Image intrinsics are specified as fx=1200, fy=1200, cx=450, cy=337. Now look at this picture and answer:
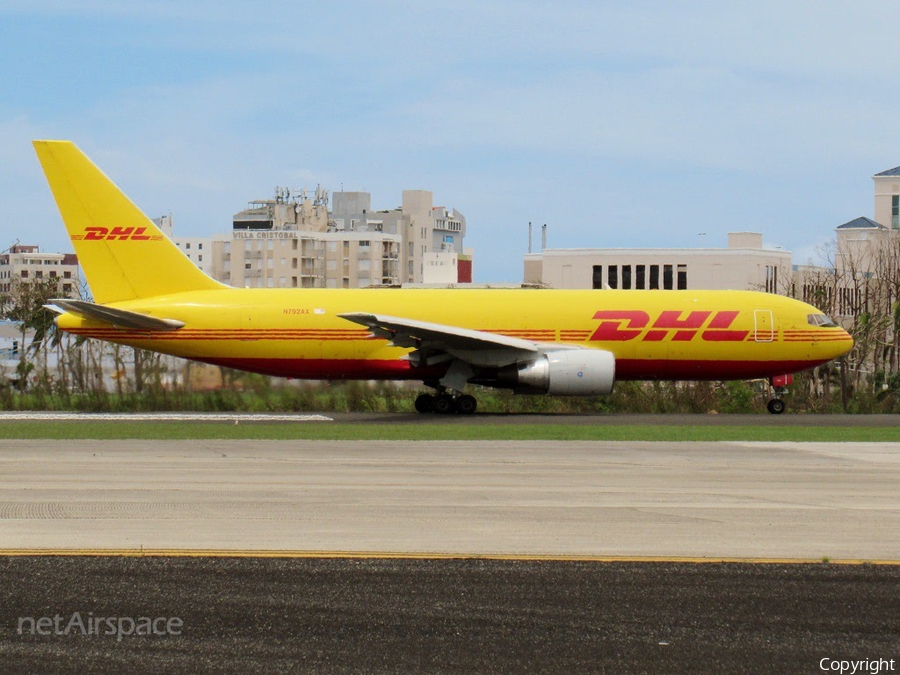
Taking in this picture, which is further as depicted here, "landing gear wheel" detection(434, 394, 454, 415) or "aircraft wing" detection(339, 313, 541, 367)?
"landing gear wheel" detection(434, 394, 454, 415)

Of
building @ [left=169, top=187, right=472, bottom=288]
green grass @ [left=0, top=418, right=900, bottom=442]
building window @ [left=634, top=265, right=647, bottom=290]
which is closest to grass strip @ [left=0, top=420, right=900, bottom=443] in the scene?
green grass @ [left=0, top=418, right=900, bottom=442]

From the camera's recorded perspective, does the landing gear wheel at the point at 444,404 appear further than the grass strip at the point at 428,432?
Yes

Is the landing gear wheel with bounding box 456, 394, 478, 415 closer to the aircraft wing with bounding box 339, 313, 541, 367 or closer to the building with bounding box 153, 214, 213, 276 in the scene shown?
the aircraft wing with bounding box 339, 313, 541, 367

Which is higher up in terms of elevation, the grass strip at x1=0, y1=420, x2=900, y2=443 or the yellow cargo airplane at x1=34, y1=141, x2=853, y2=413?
the yellow cargo airplane at x1=34, y1=141, x2=853, y2=413

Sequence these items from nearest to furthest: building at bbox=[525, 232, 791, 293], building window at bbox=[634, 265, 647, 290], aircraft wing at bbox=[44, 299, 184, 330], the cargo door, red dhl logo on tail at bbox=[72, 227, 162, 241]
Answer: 1. aircraft wing at bbox=[44, 299, 184, 330]
2. the cargo door
3. red dhl logo on tail at bbox=[72, 227, 162, 241]
4. building at bbox=[525, 232, 791, 293]
5. building window at bbox=[634, 265, 647, 290]

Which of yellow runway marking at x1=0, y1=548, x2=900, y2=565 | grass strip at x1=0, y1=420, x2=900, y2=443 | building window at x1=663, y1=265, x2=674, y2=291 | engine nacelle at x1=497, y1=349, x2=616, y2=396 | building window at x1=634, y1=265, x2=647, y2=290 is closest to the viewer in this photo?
yellow runway marking at x1=0, y1=548, x2=900, y2=565

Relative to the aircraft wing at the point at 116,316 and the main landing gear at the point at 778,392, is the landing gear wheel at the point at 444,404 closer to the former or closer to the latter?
the aircraft wing at the point at 116,316

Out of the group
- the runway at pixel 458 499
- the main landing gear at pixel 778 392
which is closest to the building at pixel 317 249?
the main landing gear at pixel 778 392

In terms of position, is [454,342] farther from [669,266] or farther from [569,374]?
[669,266]

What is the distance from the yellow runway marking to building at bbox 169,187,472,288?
387 ft

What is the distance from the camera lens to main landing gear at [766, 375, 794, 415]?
32.3 metres

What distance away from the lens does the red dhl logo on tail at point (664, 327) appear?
100 feet

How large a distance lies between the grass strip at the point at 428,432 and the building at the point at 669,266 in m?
62.8

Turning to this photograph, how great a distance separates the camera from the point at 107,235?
31297 millimetres
